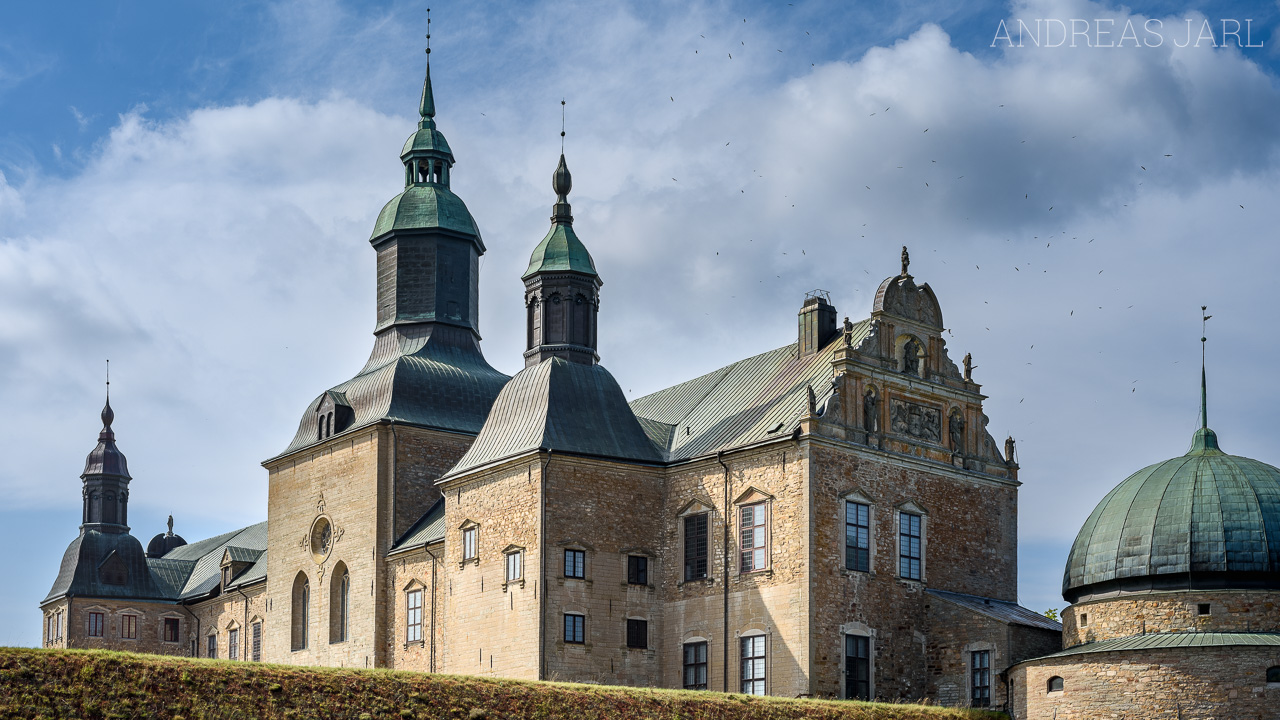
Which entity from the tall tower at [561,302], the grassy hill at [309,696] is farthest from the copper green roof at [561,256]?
the grassy hill at [309,696]

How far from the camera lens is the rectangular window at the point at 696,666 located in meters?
46.7

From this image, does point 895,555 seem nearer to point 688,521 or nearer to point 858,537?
point 858,537

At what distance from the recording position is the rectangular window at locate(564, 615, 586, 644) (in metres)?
46.5

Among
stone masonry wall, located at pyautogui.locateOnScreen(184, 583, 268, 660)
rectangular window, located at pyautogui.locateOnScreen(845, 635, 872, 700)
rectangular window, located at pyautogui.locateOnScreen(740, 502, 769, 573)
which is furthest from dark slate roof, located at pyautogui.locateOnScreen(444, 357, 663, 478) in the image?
stone masonry wall, located at pyautogui.locateOnScreen(184, 583, 268, 660)

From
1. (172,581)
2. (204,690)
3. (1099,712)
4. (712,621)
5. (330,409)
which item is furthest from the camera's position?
(172,581)

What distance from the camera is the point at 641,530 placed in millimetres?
48688

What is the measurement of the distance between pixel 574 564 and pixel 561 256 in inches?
410

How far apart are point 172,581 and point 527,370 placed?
31645 mm

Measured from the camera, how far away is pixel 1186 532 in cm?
4184

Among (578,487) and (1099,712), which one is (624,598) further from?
(1099,712)

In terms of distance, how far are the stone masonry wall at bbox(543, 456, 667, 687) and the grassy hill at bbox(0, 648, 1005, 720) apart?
240 inches

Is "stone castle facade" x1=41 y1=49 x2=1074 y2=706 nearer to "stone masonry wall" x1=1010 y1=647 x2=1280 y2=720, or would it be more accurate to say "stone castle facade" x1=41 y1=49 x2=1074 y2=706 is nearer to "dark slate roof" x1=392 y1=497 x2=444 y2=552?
"dark slate roof" x1=392 y1=497 x2=444 y2=552

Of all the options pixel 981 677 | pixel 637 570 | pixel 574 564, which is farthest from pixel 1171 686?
pixel 574 564

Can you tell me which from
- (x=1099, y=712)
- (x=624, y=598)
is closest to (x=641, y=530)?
(x=624, y=598)
